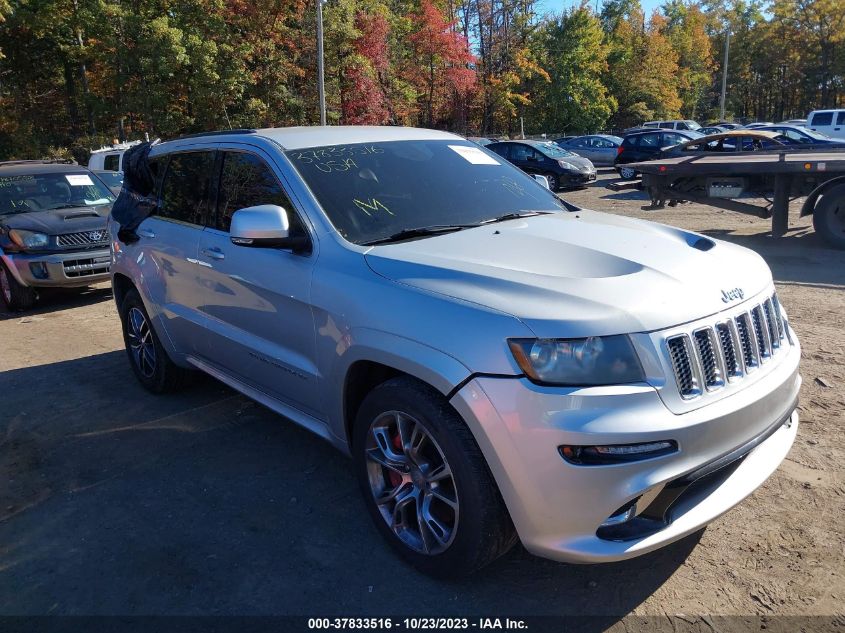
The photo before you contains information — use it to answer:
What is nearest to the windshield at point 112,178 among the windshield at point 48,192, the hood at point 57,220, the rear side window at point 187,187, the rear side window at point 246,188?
the windshield at point 48,192

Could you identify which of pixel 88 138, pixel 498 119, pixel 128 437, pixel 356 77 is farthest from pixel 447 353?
pixel 498 119

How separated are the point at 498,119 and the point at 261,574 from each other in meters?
43.8

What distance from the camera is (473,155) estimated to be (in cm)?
437

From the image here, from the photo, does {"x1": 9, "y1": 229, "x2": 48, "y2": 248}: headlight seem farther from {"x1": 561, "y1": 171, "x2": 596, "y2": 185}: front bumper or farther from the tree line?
the tree line

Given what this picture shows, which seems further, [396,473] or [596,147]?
[596,147]

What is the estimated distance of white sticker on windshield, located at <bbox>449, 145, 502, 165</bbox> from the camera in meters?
4.29

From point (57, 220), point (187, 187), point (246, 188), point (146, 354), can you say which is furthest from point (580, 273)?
point (57, 220)

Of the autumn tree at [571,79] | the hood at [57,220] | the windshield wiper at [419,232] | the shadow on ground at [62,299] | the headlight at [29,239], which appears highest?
the autumn tree at [571,79]

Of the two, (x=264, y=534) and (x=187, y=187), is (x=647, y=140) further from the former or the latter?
(x=264, y=534)

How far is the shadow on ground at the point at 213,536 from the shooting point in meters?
2.86

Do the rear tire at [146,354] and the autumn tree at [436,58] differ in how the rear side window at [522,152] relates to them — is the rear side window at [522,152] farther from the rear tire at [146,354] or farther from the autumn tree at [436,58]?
the rear tire at [146,354]

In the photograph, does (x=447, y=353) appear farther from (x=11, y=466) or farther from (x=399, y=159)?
(x=11, y=466)

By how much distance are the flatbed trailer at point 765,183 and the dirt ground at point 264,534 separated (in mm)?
5534

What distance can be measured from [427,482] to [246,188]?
2.12 m
